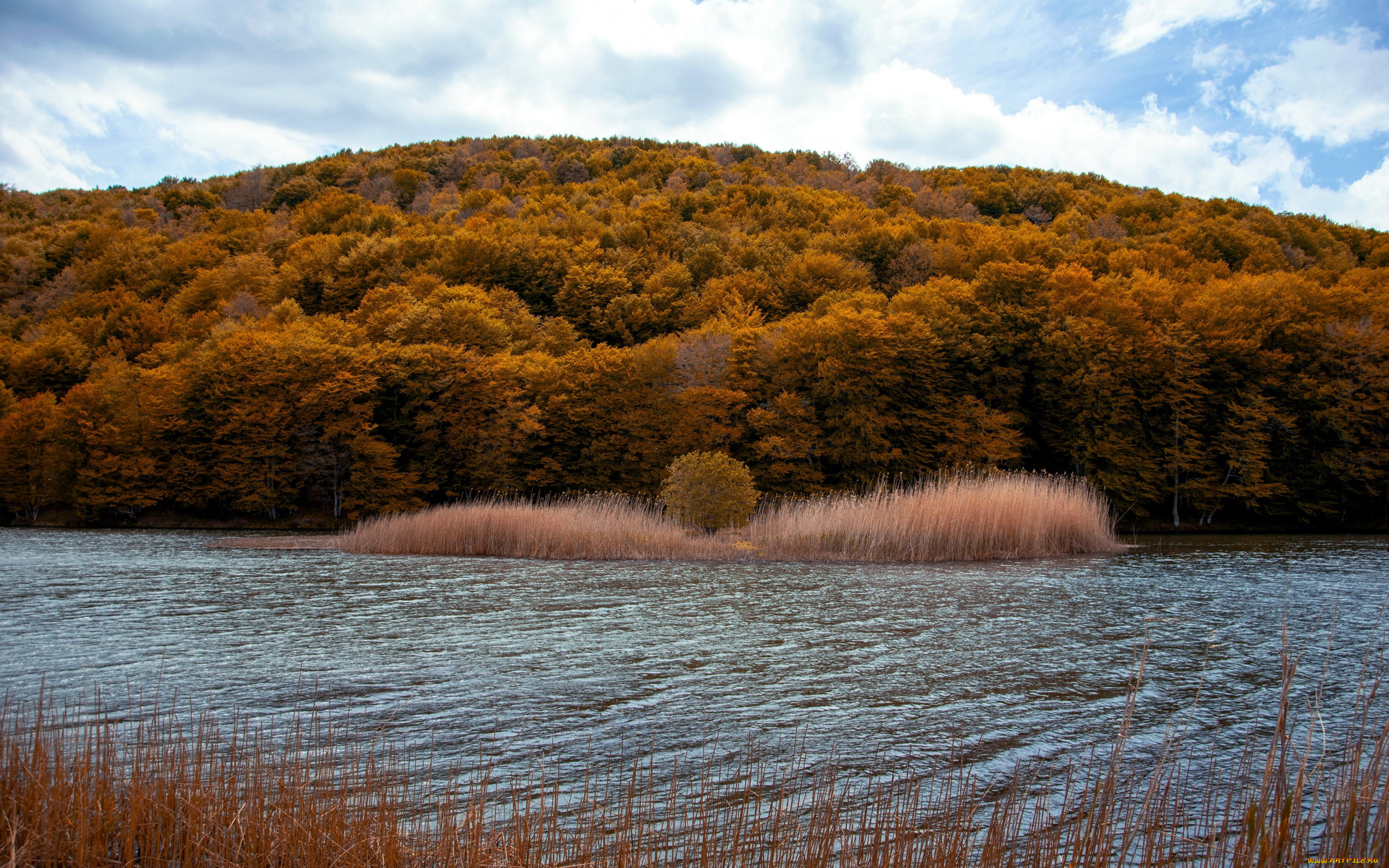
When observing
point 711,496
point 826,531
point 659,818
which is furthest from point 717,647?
point 711,496

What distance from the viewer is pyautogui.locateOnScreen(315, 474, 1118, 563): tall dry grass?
19.8 metres

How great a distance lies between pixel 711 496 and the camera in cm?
2314

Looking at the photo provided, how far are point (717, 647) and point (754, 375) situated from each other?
3033 cm

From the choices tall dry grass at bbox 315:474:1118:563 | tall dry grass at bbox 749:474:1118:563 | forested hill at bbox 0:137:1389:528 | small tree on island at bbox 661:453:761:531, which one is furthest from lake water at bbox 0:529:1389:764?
forested hill at bbox 0:137:1389:528

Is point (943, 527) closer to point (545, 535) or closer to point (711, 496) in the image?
point (711, 496)

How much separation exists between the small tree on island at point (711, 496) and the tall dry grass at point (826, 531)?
1.63 feet

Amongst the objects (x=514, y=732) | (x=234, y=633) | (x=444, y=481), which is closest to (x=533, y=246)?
(x=444, y=481)

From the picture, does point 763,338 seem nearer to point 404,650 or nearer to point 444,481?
point 444,481

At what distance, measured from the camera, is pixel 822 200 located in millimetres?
81438

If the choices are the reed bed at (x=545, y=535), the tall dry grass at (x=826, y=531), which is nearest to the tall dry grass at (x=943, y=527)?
the tall dry grass at (x=826, y=531)

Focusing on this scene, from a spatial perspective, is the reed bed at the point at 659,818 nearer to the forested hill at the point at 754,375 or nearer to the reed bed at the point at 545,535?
the reed bed at the point at 545,535

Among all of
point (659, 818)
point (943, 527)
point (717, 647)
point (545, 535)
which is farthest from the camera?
point (545, 535)

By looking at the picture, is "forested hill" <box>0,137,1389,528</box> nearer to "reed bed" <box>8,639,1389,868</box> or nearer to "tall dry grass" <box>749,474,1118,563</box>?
"tall dry grass" <box>749,474,1118,563</box>

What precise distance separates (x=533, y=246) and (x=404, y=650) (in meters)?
61.3
